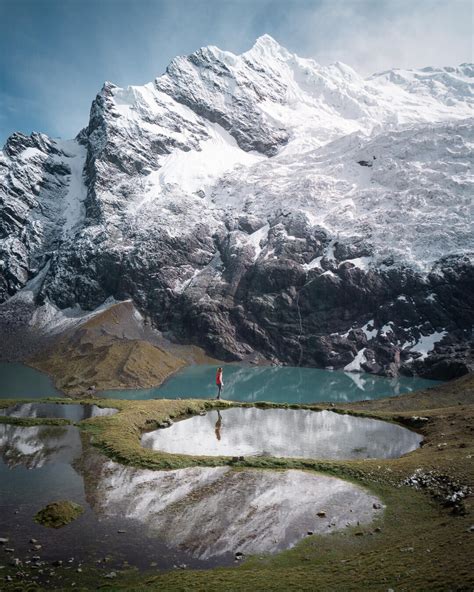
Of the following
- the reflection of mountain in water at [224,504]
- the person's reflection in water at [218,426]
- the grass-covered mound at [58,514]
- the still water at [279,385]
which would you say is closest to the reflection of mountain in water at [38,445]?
the reflection of mountain in water at [224,504]

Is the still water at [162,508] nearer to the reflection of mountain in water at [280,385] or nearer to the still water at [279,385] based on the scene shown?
the still water at [279,385]

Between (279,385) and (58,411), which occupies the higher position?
(58,411)

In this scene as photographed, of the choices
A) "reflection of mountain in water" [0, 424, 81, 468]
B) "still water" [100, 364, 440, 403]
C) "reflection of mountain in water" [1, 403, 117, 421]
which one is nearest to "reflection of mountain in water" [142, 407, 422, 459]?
"reflection of mountain in water" [0, 424, 81, 468]

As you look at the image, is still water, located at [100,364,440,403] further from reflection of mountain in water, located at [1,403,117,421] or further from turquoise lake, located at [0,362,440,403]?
reflection of mountain in water, located at [1,403,117,421]

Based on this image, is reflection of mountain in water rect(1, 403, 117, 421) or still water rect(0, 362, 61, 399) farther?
still water rect(0, 362, 61, 399)

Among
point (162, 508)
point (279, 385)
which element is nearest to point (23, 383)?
point (279, 385)

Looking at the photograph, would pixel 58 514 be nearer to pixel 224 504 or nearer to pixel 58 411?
pixel 224 504

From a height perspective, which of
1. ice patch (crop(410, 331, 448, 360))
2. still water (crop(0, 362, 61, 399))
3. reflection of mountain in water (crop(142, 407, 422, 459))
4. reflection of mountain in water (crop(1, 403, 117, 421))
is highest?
ice patch (crop(410, 331, 448, 360))
